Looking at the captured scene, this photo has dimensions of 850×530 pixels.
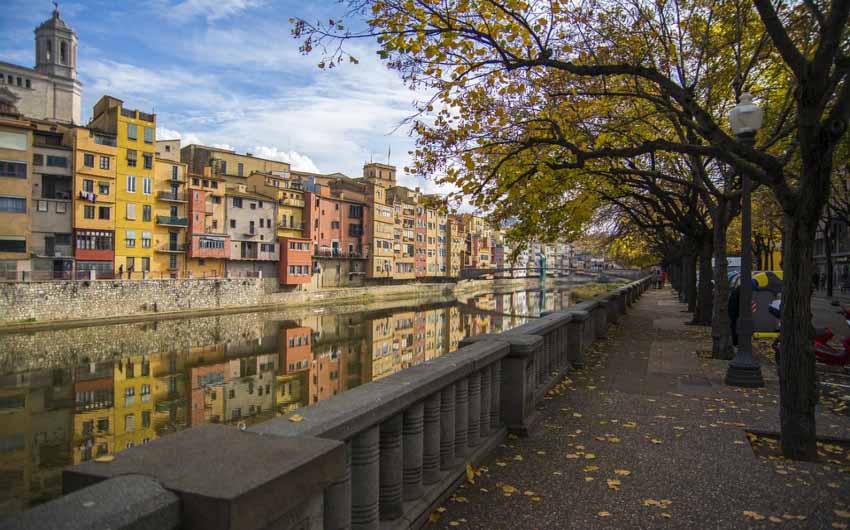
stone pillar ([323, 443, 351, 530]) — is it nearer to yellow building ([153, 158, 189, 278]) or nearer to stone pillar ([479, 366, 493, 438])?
stone pillar ([479, 366, 493, 438])

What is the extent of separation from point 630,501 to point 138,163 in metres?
53.2

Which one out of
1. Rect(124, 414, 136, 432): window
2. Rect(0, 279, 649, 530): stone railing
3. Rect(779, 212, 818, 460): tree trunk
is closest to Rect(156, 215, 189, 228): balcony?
Rect(124, 414, 136, 432): window

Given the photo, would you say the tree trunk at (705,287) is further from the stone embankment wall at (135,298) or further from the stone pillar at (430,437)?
the stone embankment wall at (135,298)

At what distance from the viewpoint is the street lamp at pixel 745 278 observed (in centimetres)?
838

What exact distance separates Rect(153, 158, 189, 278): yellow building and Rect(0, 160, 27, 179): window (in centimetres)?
1028

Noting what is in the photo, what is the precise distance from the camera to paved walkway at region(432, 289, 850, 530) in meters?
4.50

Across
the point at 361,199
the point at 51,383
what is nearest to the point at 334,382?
the point at 51,383

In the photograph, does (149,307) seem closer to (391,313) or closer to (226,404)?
(391,313)

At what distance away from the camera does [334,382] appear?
87.4ft

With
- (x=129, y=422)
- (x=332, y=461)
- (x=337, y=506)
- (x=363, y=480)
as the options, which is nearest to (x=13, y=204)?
(x=129, y=422)

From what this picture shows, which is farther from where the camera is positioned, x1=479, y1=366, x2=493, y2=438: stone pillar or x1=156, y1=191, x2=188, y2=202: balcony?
x1=156, y1=191, x2=188, y2=202: balcony

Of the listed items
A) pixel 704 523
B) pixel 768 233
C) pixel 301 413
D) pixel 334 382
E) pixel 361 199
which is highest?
pixel 361 199

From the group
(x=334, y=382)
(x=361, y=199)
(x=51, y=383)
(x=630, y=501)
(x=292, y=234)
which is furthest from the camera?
(x=361, y=199)

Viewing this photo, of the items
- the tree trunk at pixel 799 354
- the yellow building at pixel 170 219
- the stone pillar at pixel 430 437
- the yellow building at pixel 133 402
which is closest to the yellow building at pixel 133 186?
the yellow building at pixel 170 219
